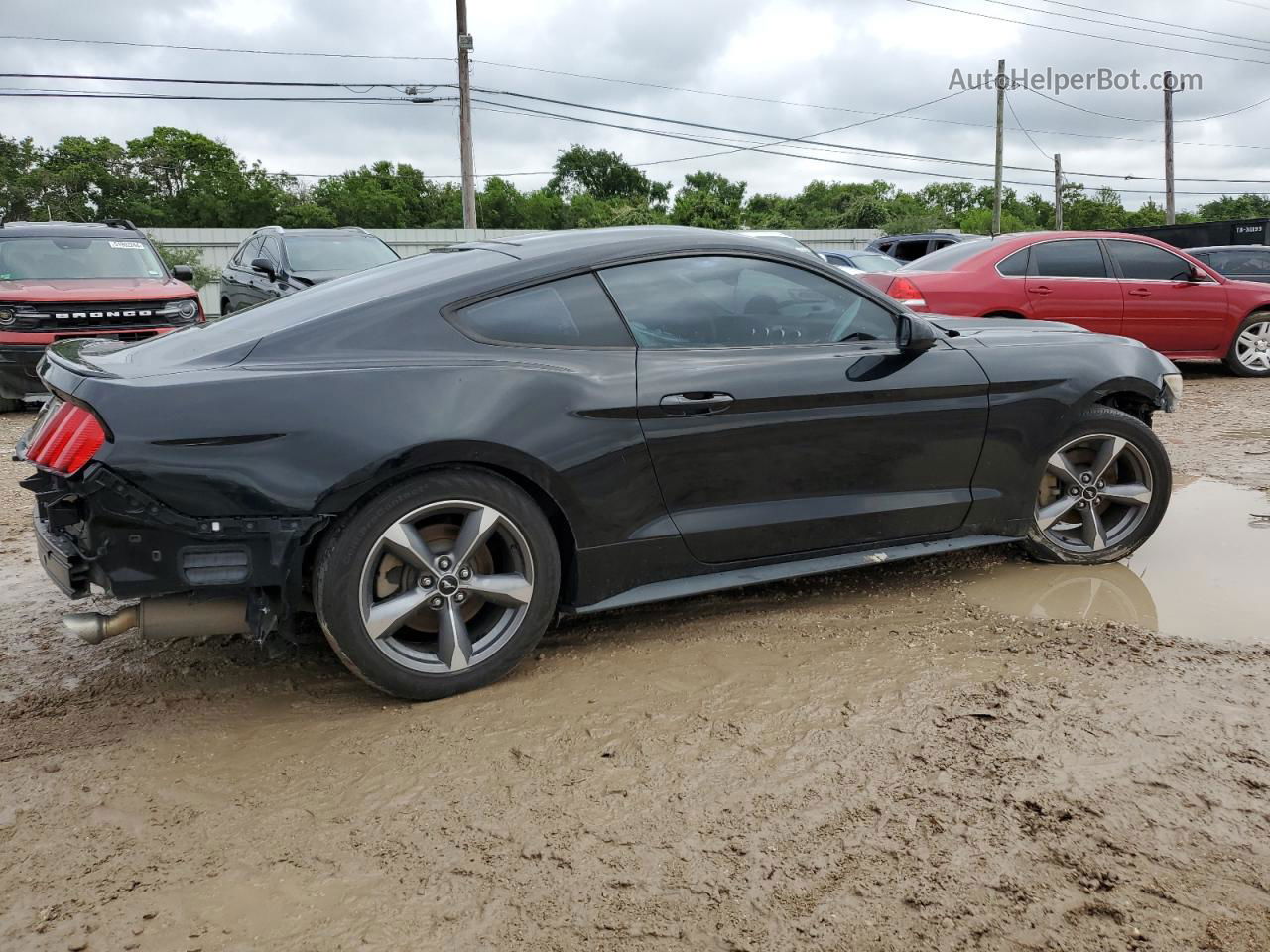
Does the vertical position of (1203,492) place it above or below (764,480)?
below

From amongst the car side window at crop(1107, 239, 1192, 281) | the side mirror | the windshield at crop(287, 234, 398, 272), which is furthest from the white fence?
the side mirror

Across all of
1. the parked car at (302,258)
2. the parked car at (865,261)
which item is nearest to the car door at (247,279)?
the parked car at (302,258)

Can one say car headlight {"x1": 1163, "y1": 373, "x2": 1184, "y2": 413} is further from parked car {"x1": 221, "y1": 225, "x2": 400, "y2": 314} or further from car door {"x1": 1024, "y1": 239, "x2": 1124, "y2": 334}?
parked car {"x1": 221, "y1": 225, "x2": 400, "y2": 314}

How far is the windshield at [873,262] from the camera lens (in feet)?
55.7

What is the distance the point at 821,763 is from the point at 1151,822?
0.84 meters

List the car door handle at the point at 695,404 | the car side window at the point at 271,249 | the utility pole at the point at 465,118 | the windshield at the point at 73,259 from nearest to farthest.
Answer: the car door handle at the point at 695,404 → the windshield at the point at 73,259 → the car side window at the point at 271,249 → the utility pole at the point at 465,118

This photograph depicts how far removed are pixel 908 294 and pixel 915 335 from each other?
214 inches

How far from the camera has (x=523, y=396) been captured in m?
3.42

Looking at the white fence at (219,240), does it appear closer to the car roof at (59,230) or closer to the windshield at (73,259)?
the car roof at (59,230)

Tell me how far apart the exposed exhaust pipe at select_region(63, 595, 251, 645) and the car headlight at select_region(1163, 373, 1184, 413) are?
404cm

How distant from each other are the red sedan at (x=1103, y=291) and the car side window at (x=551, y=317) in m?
6.04

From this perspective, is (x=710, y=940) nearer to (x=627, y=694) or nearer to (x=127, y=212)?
(x=627, y=694)

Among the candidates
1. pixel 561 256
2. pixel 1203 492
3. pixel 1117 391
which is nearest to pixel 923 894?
pixel 561 256

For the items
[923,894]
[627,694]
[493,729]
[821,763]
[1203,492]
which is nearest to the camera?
[923,894]
